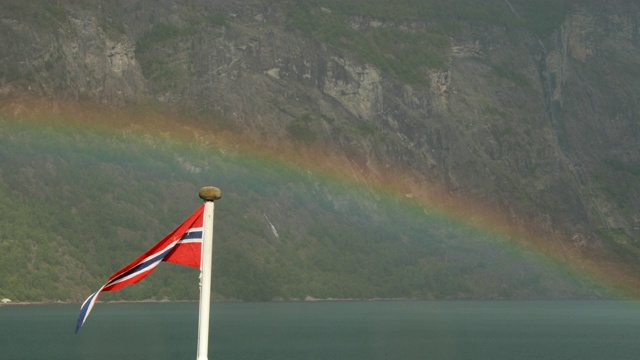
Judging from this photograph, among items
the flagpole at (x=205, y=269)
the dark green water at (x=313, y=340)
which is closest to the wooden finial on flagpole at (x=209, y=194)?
the flagpole at (x=205, y=269)

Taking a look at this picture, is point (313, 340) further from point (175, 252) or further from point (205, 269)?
point (205, 269)

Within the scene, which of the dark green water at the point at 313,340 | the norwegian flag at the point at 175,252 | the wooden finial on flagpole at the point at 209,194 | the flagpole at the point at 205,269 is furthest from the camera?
the dark green water at the point at 313,340

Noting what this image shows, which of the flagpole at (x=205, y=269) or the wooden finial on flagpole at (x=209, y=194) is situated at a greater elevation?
the wooden finial on flagpole at (x=209, y=194)

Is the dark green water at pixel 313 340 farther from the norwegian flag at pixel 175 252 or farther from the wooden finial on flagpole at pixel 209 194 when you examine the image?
the wooden finial on flagpole at pixel 209 194

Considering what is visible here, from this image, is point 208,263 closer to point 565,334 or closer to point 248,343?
point 248,343

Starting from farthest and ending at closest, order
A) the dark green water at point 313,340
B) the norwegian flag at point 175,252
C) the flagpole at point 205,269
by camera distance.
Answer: the dark green water at point 313,340 → the norwegian flag at point 175,252 → the flagpole at point 205,269

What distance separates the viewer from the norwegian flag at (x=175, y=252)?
23.6m

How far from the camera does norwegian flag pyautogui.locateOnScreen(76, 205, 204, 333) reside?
77.6 ft

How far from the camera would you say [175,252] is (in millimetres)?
23844

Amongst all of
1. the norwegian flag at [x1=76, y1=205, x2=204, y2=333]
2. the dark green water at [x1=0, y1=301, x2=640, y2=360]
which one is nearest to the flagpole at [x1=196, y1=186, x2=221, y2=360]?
the norwegian flag at [x1=76, y1=205, x2=204, y2=333]

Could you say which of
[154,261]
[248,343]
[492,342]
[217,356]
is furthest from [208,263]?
[492,342]

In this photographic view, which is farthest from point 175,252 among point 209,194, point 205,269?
point 209,194

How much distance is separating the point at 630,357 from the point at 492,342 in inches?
1047

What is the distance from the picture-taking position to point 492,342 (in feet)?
490
